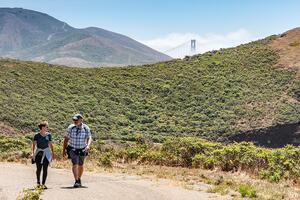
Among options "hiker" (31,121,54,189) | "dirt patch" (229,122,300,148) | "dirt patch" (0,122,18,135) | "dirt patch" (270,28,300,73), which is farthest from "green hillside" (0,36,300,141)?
"hiker" (31,121,54,189)

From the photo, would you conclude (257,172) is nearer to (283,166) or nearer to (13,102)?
(283,166)

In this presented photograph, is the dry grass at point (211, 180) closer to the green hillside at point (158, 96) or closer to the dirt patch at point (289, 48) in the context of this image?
the green hillside at point (158, 96)

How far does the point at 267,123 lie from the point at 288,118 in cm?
248

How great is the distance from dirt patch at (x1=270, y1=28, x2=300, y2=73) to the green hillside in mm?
1364

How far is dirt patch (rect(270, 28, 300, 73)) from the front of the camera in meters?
70.2

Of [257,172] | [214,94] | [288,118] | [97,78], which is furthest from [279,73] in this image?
[257,172]

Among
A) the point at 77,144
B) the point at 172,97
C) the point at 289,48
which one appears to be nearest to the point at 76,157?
the point at 77,144

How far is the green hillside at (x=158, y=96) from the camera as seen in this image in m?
51.1

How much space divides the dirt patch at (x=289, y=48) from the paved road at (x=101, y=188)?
2226 inches

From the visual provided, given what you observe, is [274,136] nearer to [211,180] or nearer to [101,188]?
[211,180]

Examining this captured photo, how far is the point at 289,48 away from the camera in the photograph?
251 feet

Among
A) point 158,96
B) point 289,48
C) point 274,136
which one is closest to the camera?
point 274,136

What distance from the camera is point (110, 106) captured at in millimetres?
57469

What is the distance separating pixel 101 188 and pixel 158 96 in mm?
50013
